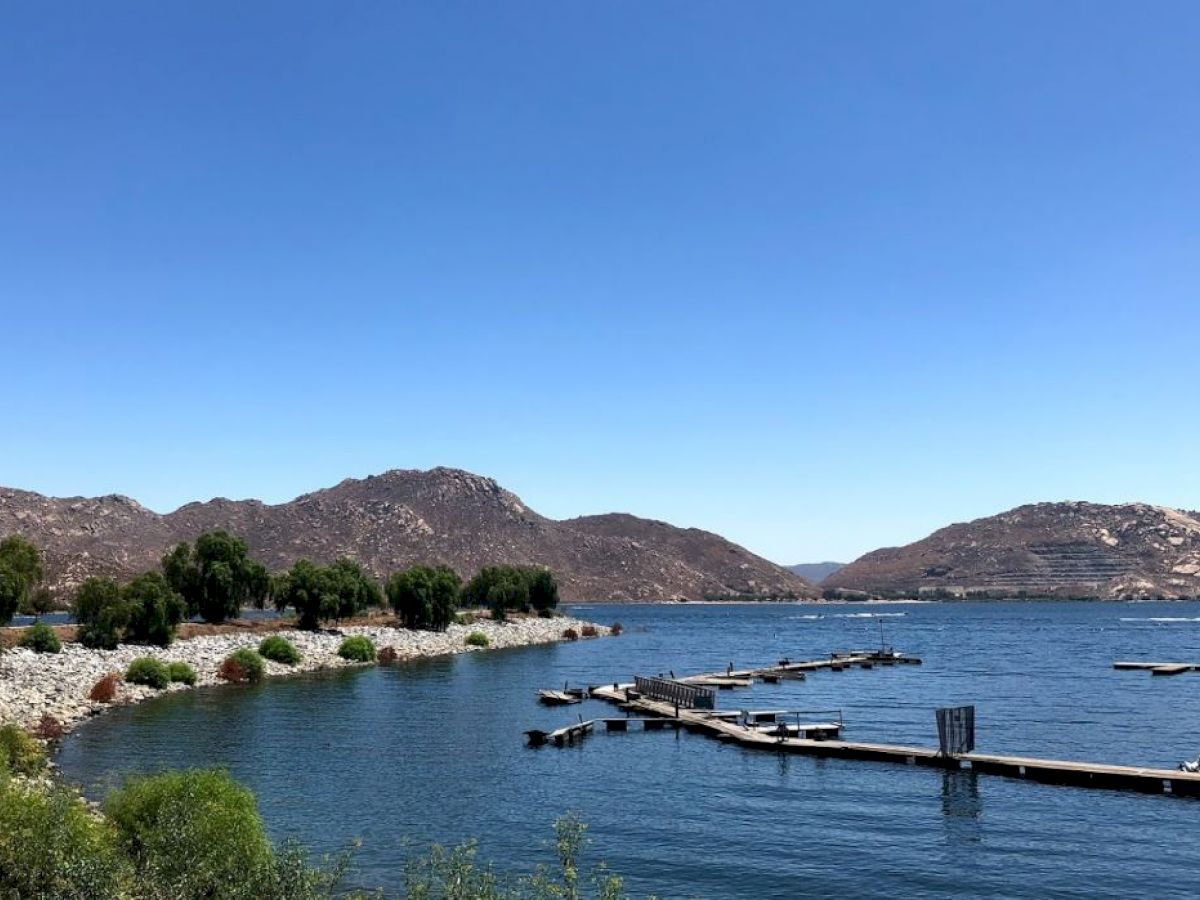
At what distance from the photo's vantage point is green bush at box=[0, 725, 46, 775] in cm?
3430

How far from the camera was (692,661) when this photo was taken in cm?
10631

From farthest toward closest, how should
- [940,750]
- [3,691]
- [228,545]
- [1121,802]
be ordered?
[228,545], [3,691], [940,750], [1121,802]

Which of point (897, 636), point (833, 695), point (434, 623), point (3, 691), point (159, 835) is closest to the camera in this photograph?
point (159, 835)

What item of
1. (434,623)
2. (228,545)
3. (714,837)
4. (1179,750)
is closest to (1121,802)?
(1179,750)

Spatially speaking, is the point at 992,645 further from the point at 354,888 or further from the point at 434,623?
the point at 354,888

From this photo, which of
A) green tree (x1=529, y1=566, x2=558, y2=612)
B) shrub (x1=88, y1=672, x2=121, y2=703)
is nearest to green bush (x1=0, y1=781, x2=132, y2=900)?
shrub (x1=88, y1=672, x2=121, y2=703)

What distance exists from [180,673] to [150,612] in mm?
13266

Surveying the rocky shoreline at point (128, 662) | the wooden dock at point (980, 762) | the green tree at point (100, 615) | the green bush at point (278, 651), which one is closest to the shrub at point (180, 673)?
the rocky shoreline at point (128, 662)

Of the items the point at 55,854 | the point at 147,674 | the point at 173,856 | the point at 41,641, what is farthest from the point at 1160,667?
the point at 55,854

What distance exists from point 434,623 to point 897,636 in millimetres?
83344

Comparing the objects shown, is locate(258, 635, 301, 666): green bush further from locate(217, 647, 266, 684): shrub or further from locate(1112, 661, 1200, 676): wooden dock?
locate(1112, 661, 1200, 676): wooden dock

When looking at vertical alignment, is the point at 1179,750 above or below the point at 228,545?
below

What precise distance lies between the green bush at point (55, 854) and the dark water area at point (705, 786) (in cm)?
975

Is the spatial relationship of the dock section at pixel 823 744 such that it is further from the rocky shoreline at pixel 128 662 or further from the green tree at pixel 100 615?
the green tree at pixel 100 615
